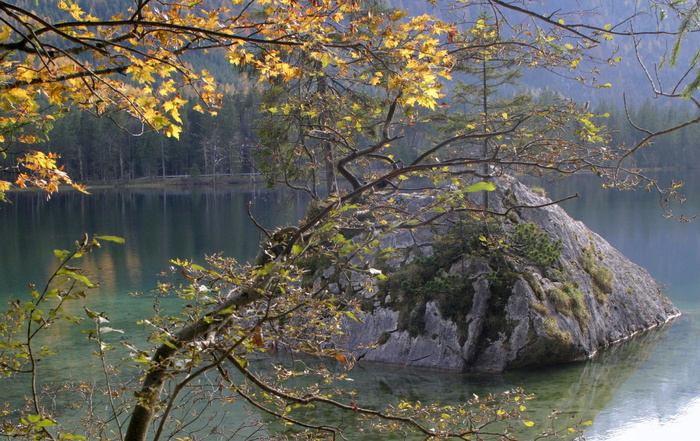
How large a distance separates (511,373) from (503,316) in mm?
902

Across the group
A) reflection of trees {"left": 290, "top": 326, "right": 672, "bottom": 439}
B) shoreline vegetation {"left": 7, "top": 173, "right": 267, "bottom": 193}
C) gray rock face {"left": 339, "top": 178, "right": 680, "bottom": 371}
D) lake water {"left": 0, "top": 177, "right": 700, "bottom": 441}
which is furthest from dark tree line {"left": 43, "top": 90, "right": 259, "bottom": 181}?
reflection of trees {"left": 290, "top": 326, "right": 672, "bottom": 439}

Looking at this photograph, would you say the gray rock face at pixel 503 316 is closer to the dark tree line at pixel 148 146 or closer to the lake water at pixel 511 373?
the lake water at pixel 511 373

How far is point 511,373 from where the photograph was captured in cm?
A: 898

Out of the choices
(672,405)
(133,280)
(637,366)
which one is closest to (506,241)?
(637,366)

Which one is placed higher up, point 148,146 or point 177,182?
point 148,146

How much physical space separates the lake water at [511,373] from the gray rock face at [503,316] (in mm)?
328

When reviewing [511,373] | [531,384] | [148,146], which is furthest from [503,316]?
[148,146]

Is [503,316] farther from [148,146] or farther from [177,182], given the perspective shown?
[148,146]

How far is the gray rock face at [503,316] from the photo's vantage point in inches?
366

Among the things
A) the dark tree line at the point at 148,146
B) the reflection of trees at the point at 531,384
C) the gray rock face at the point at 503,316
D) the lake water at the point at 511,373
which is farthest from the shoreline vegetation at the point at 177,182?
the reflection of trees at the point at 531,384

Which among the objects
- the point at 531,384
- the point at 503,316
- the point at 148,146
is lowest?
the point at 531,384

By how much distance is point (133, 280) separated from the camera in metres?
15.9

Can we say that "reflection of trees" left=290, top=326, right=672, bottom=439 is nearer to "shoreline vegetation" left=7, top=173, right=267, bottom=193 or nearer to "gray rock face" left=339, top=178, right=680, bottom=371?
"gray rock face" left=339, top=178, right=680, bottom=371

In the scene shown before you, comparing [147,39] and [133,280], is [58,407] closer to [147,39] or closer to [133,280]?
[147,39]
